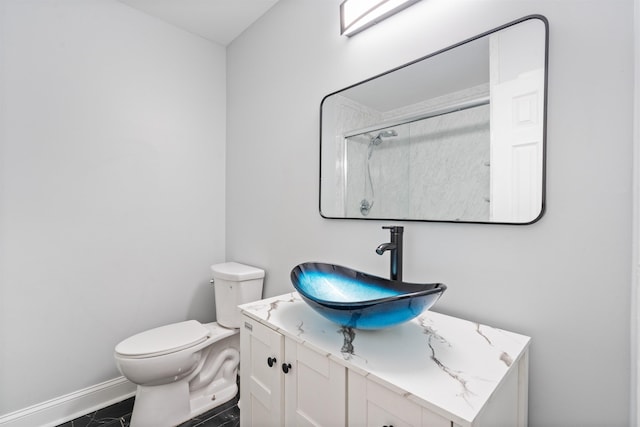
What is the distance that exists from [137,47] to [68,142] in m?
0.76

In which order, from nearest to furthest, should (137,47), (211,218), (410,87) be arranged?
(410,87)
(137,47)
(211,218)

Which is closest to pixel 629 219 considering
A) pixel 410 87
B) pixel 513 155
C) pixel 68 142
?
pixel 513 155

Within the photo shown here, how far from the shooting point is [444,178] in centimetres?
106

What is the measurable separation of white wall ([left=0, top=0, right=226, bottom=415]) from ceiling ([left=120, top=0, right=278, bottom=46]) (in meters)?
0.08

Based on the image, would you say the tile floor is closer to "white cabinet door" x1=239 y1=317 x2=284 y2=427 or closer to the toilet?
the toilet

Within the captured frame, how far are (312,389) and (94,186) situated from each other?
171 centimetres

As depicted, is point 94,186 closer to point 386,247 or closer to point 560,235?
point 386,247

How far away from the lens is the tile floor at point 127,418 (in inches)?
61.3

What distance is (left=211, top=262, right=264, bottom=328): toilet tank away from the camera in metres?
1.78

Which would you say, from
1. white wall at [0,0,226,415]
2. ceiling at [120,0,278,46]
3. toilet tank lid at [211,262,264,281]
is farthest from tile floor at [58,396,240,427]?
ceiling at [120,0,278,46]

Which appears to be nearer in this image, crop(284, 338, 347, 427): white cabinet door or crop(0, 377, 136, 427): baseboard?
crop(284, 338, 347, 427): white cabinet door

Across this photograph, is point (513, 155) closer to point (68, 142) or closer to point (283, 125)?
point (283, 125)

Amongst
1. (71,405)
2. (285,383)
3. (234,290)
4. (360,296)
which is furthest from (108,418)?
(360,296)

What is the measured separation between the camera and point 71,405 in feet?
5.29
